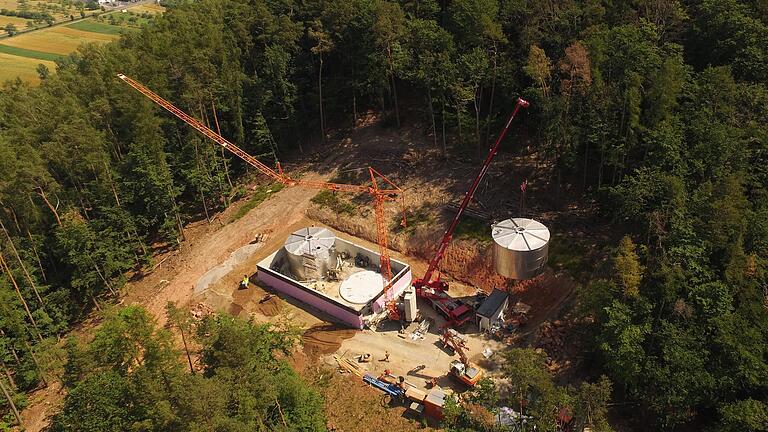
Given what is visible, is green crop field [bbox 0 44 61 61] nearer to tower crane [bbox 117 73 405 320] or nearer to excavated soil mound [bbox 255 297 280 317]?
tower crane [bbox 117 73 405 320]

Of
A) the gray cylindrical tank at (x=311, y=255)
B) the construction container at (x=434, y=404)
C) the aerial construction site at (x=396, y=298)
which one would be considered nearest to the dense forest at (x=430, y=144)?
the aerial construction site at (x=396, y=298)

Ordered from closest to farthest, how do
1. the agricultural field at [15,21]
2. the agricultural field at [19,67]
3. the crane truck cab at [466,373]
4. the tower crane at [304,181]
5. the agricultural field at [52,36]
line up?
the crane truck cab at [466,373]
the tower crane at [304,181]
the agricultural field at [19,67]
the agricultural field at [52,36]
the agricultural field at [15,21]

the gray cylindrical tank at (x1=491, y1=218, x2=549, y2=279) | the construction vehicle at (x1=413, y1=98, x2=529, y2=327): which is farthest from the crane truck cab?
the gray cylindrical tank at (x1=491, y1=218, x2=549, y2=279)

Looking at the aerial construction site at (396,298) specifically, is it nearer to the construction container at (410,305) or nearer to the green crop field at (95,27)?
the construction container at (410,305)

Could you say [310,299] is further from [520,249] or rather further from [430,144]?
[430,144]

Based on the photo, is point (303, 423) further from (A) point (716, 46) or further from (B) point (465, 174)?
(A) point (716, 46)

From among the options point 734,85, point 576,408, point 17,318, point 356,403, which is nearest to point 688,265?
point 576,408
